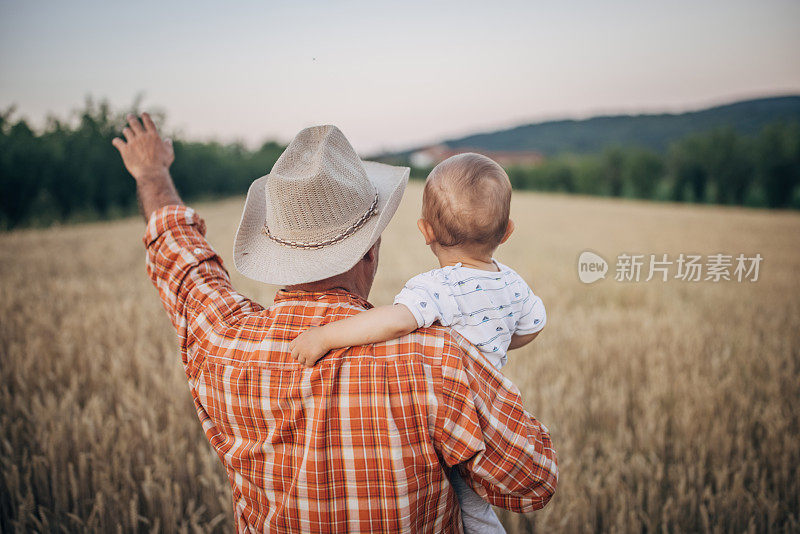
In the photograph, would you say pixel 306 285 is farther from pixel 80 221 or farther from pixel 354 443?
pixel 80 221

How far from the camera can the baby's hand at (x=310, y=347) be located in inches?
42.8

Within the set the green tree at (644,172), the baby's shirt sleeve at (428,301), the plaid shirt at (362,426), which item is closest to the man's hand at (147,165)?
the plaid shirt at (362,426)

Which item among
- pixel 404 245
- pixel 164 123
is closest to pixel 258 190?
pixel 404 245

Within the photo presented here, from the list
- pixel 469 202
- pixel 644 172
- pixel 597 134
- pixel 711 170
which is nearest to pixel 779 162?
pixel 711 170

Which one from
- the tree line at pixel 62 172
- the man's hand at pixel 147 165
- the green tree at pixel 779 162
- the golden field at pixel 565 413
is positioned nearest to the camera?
the man's hand at pixel 147 165

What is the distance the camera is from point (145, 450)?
2.41 m

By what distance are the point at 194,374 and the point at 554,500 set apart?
1.74 metres

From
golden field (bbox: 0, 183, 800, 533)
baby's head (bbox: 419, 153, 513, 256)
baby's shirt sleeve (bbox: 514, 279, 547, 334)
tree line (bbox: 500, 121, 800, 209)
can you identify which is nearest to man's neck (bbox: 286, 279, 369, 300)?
baby's head (bbox: 419, 153, 513, 256)

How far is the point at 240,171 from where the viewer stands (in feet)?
128

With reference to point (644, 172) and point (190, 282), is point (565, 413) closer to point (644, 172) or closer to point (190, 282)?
point (190, 282)

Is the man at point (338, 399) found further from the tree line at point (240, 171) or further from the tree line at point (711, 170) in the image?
the tree line at point (711, 170)

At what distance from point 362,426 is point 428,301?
333 mm

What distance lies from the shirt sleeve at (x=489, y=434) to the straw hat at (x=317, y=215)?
366 millimetres

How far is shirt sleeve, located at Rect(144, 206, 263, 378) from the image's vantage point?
1.34 meters
